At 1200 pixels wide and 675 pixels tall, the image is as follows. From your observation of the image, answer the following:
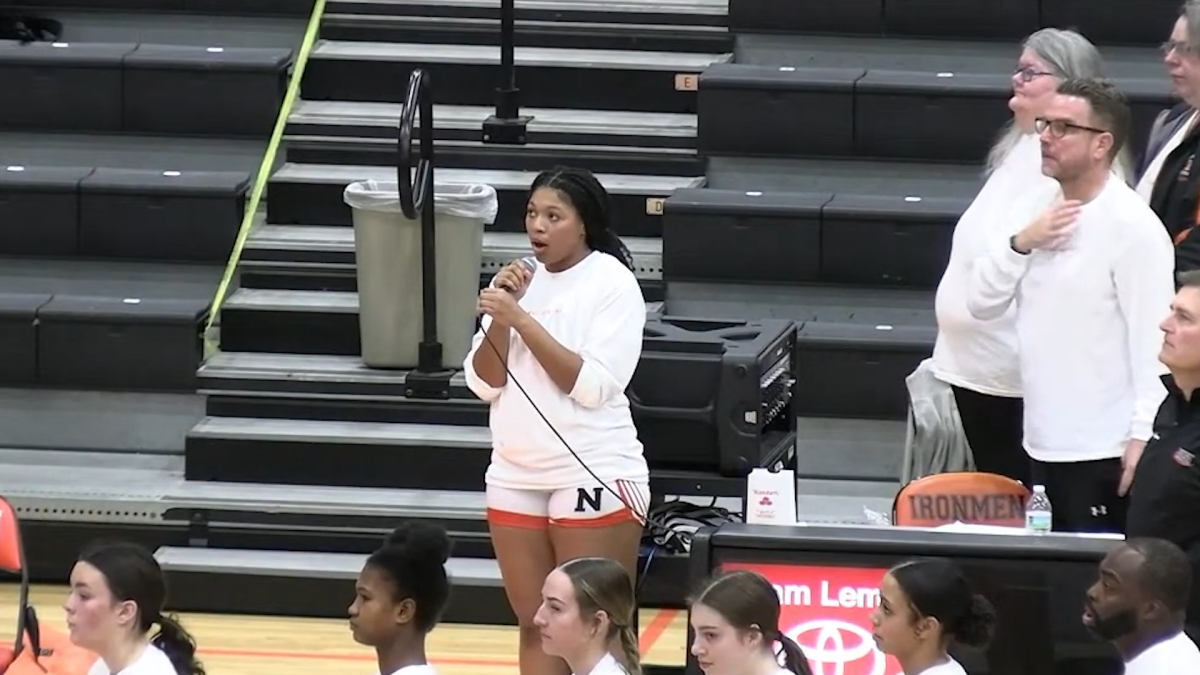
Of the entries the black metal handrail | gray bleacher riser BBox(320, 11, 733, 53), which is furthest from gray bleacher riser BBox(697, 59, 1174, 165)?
the black metal handrail

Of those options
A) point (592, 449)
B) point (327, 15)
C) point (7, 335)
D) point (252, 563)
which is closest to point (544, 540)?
point (592, 449)

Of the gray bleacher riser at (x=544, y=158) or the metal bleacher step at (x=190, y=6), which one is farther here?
the metal bleacher step at (x=190, y=6)

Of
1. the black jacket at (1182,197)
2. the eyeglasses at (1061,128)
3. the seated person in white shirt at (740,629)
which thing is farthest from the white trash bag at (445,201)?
the seated person in white shirt at (740,629)

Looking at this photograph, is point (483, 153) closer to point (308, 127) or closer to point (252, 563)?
point (308, 127)

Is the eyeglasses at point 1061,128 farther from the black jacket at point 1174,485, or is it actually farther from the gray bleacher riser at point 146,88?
the gray bleacher riser at point 146,88

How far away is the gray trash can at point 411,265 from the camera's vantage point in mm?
6422

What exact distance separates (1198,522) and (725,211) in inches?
123

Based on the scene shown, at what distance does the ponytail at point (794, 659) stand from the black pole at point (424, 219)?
2713mm

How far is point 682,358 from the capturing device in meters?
4.88

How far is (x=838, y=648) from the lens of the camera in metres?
4.08

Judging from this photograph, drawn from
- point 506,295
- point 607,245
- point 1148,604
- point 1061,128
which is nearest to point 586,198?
point 607,245

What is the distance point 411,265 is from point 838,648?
8.89 ft

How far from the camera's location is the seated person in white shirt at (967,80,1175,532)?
4.18 meters

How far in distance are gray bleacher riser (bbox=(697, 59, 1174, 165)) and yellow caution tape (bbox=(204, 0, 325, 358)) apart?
4.83 feet
